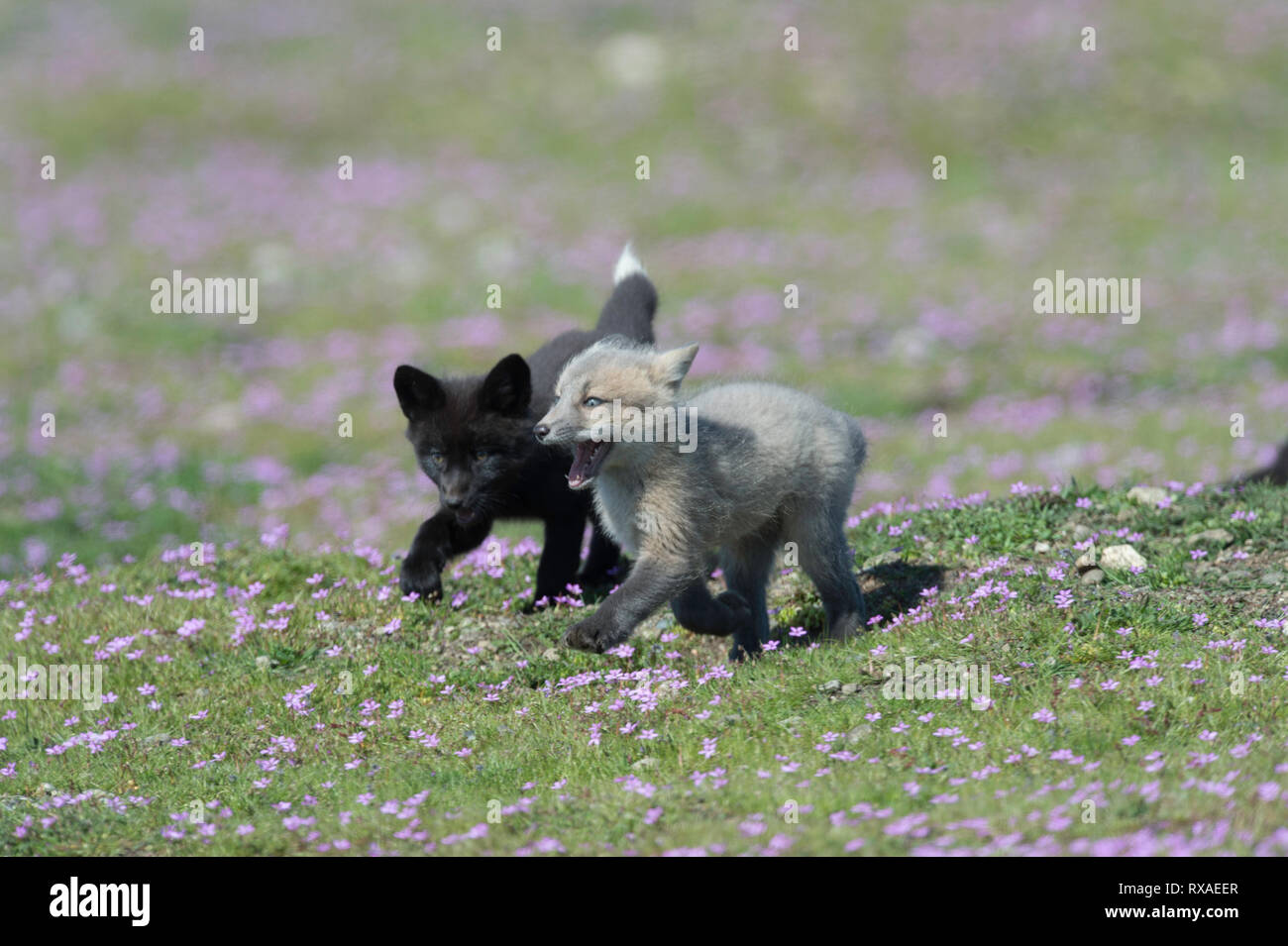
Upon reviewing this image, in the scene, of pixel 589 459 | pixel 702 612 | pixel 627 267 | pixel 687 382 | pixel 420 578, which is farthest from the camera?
pixel 627 267

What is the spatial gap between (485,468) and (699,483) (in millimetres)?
1842

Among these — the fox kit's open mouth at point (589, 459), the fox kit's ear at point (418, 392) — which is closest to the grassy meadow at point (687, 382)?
the fox kit's open mouth at point (589, 459)

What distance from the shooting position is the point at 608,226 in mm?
28406

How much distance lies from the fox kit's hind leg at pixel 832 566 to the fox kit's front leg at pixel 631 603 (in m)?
0.89

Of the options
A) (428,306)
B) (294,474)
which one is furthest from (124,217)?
(294,474)

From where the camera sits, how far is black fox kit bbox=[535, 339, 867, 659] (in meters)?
8.09

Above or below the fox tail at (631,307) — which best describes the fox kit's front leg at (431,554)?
below

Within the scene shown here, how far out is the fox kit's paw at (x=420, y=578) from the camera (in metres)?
9.81

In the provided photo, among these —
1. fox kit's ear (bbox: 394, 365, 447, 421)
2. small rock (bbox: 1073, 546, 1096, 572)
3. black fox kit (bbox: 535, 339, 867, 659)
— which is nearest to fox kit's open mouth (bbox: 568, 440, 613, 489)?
black fox kit (bbox: 535, 339, 867, 659)

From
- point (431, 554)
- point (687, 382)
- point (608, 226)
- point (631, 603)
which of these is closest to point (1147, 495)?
point (687, 382)

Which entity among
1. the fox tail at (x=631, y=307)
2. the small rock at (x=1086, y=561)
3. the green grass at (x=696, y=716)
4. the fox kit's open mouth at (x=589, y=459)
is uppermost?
the fox tail at (x=631, y=307)

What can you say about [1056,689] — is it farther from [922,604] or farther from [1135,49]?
[1135,49]

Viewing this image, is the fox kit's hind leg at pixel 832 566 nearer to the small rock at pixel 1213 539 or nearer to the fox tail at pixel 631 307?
the small rock at pixel 1213 539

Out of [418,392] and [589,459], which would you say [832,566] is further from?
[418,392]
